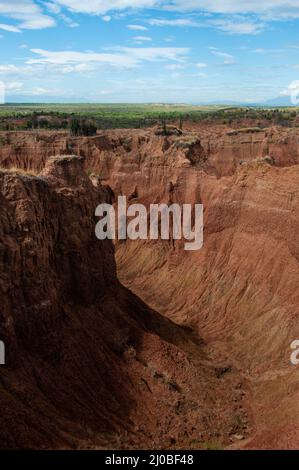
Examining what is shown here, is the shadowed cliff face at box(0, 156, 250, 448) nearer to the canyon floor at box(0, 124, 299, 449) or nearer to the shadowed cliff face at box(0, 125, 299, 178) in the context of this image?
the canyon floor at box(0, 124, 299, 449)

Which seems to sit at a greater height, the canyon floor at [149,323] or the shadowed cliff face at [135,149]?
the shadowed cliff face at [135,149]

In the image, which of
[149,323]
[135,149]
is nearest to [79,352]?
[149,323]

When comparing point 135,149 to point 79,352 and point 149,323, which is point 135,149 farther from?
point 79,352

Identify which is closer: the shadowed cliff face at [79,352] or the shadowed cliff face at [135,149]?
the shadowed cliff face at [79,352]

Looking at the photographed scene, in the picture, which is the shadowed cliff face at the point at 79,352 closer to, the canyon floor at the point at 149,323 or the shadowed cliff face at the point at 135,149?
the canyon floor at the point at 149,323

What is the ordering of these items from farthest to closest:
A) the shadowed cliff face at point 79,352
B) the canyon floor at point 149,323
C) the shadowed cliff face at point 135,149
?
1. the shadowed cliff face at point 135,149
2. the canyon floor at point 149,323
3. the shadowed cliff face at point 79,352

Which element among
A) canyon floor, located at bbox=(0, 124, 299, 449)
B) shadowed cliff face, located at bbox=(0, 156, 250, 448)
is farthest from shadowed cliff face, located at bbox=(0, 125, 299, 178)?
shadowed cliff face, located at bbox=(0, 156, 250, 448)

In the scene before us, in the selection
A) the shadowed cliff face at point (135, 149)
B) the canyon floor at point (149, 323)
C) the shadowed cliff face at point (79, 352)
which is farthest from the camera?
the shadowed cliff face at point (135, 149)

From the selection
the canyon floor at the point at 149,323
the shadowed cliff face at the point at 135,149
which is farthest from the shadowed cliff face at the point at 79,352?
the shadowed cliff face at the point at 135,149
